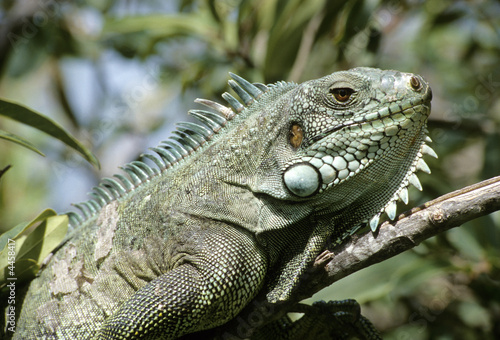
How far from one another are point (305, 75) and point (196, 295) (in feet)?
11.9

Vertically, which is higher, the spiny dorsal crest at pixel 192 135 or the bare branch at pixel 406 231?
the spiny dorsal crest at pixel 192 135

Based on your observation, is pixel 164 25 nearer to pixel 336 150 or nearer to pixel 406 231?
pixel 336 150

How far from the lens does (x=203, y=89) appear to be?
6910mm

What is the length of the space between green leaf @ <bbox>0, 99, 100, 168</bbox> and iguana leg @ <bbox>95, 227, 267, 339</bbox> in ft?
3.11

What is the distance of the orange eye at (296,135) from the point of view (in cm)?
347

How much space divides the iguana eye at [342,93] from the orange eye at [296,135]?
31 centimetres

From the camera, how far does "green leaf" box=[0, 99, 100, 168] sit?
3424 mm

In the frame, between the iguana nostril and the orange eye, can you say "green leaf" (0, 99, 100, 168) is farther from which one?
the iguana nostril

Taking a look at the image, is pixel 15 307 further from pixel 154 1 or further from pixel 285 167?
pixel 154 1

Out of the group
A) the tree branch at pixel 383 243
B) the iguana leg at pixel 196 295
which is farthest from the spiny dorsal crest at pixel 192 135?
the tree branch at pixel 383 243

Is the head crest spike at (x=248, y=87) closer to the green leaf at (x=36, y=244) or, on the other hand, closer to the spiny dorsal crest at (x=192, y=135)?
the spiny dorsal crest at (x=192, y=135)

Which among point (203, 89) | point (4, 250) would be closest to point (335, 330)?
point (4, 250)

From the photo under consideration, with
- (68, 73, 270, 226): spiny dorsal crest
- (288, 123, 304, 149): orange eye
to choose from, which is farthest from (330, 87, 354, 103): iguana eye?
(68, 73, 270, 226): spiny dorsal crest

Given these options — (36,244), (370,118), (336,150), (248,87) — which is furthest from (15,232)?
(370,118)
